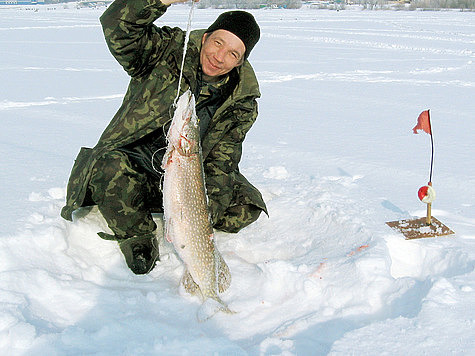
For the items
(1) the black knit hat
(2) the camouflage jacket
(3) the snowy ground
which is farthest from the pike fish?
(1) the black knit hat

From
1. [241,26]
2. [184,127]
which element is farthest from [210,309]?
[241,26]

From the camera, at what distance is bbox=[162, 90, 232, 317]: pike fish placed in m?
2.22

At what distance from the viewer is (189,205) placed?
233 cm

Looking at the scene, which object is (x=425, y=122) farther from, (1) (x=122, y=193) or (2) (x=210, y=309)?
(1) (x=122, y=193)

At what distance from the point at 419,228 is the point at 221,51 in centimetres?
180

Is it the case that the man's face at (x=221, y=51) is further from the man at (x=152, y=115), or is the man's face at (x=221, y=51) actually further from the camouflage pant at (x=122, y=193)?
the camouflage pant at (x=122, y=193)

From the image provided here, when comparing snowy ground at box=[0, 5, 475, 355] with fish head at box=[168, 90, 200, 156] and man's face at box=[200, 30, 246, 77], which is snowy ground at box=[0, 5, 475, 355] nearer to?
fish head at box=[168, 90, 200, 156]

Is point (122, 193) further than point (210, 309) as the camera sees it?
Yes

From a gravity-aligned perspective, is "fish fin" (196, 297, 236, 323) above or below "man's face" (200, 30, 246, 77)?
below

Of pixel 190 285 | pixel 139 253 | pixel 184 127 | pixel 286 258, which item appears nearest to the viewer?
pixel 184 127

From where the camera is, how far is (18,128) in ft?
17.8

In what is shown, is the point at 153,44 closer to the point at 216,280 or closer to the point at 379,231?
the point at 216,280

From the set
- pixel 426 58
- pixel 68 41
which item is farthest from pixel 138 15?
pixel 68 41

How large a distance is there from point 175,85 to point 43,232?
4.08 ft
